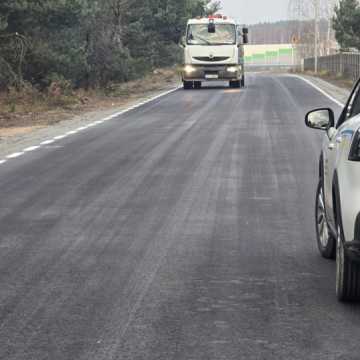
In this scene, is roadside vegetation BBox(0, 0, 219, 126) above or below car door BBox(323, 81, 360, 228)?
below

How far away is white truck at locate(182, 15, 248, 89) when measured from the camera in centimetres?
4706

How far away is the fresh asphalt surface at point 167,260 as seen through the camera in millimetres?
6352

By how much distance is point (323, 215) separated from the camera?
29.1 ft

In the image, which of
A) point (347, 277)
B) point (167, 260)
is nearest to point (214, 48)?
point (167, 260)

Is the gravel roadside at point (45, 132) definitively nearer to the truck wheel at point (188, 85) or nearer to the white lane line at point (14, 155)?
the white lane line at point (14, 155)

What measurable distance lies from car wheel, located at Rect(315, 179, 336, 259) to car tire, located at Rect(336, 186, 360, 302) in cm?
139

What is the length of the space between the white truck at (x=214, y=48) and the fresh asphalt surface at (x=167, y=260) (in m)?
28.7

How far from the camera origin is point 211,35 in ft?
155

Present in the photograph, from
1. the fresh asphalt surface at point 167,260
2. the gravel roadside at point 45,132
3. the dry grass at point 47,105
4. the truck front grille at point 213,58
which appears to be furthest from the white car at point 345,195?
the truck front grille at point 213,58

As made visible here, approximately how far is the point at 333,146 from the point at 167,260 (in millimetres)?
1793

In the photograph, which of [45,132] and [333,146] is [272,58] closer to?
[45,132]

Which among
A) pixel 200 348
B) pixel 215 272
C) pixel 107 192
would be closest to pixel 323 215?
pixel 215 272

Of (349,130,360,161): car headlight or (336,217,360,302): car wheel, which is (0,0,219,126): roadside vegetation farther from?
(349,130,360,161): car headlight

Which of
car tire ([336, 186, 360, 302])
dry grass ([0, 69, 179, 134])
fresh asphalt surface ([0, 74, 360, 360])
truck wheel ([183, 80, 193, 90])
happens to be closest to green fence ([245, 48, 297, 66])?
truck wheel ([183, 80, 193, 90])
